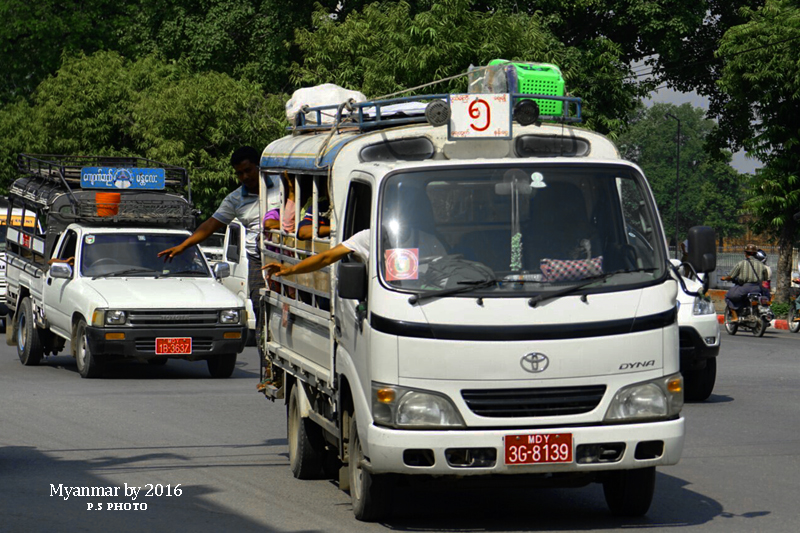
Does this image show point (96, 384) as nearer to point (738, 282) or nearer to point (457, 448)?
point (457, 448)

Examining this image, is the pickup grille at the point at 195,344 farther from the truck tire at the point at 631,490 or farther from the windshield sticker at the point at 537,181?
the windshield sticker at the point at 537,181

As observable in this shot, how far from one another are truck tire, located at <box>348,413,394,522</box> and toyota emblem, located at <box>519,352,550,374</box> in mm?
1065

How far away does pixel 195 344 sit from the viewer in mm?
16328

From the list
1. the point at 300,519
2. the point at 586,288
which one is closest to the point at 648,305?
the point at 586,288

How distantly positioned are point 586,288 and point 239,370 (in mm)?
11380

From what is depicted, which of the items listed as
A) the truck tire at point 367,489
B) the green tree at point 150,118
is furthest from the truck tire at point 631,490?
the green tree at point 150,118

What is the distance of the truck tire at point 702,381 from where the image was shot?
13.9 m

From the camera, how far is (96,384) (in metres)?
15.7

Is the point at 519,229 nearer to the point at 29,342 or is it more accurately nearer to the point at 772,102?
the point at 29,342

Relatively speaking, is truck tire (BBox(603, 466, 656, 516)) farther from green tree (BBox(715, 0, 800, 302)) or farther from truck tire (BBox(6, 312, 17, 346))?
green tree (BBox(715, 0, 800, 302))

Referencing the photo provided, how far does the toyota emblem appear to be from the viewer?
6.93m

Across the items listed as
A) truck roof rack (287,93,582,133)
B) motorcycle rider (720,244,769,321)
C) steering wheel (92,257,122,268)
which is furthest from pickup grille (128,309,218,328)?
motorcycle rider (720,244,769,321)

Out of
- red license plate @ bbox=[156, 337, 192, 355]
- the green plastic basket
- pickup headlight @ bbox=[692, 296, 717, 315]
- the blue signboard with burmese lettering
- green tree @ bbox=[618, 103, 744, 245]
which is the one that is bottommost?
green tree @ bbox=[618, 103, 744, 245]

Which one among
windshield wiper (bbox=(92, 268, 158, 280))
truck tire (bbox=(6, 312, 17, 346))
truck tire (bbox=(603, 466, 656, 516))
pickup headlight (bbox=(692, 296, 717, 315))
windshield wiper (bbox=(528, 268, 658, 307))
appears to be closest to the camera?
windshield wiper (bbox=(528, 268, 658, 307))
